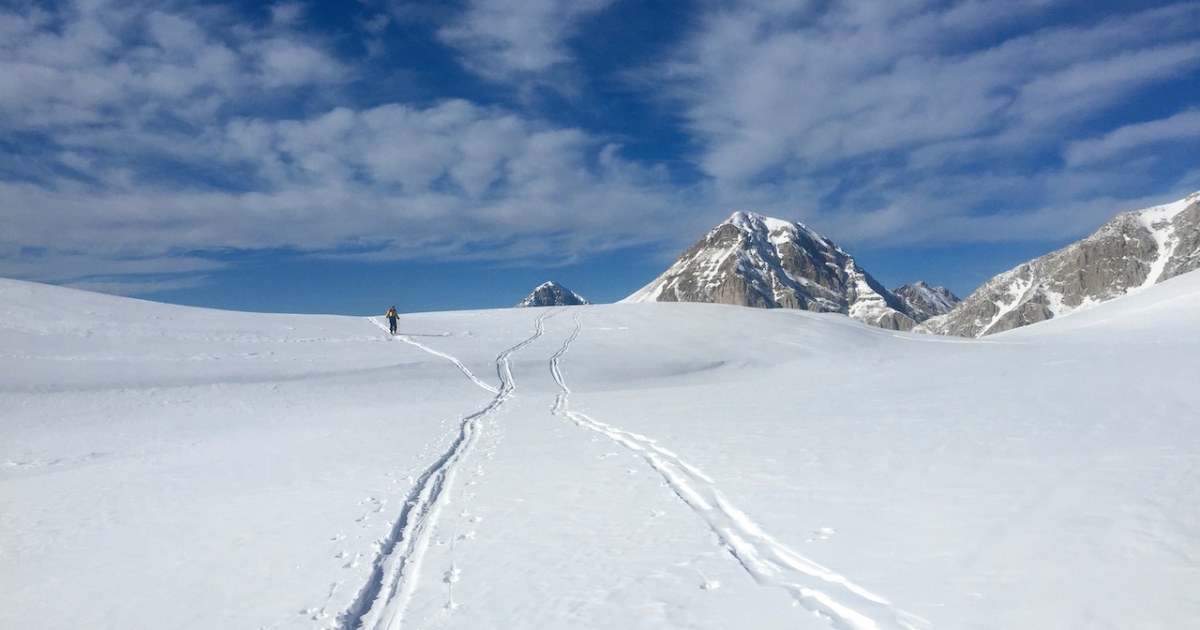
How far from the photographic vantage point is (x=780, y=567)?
291 inches

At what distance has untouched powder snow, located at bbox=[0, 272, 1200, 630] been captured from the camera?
6.68 metres

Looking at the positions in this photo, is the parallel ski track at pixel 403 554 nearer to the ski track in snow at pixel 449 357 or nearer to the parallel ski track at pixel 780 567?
the parallel ski track at pixel 780 567

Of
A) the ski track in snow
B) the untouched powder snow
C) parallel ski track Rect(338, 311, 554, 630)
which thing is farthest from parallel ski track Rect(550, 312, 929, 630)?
the ski track in snow

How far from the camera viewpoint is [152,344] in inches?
1232

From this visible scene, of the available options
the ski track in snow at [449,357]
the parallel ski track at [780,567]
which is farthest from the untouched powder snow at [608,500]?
the ski track in snow at [449,357]

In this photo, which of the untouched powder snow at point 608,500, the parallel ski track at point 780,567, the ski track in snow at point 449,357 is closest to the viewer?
the parallel ski track at point 780,567

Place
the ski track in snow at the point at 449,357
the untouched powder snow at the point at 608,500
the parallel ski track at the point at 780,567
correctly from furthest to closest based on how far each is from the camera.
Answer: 1. the ski track in snow at the point at 449,357
2. the untouched powder snow at the point at 608,500
3. the parallel ski track at the point at 780,567

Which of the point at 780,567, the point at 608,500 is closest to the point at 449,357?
the point at 608,500

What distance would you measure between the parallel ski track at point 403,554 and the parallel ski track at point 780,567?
359 cm

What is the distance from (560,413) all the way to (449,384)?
346 inches

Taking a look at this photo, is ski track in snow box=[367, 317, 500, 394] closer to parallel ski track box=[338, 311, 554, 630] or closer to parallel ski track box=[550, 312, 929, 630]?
parallel ski track box=[338, 311, 554, 630]

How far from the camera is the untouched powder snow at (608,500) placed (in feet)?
21.9

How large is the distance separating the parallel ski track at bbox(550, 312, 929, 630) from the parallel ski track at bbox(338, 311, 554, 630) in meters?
3.59

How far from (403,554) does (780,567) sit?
14.4ft
